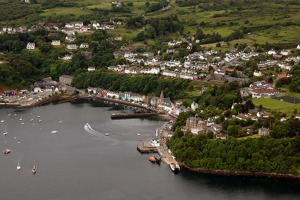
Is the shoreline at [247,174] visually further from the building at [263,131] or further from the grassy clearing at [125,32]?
the grassy clearing at [125,32]

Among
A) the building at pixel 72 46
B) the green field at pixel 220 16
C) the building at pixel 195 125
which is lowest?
the building at pixel 195 125

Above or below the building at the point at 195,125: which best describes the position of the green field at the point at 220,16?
above

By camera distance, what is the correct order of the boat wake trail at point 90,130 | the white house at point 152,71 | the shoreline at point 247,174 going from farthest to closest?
the white house at point 152,71
the boat wake trail at point 90,130
the shoreline at point 247,174

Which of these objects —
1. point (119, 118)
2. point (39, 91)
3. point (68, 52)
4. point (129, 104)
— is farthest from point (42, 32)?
point (119, 118)

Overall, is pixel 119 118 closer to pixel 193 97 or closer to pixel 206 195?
pixel 193 97

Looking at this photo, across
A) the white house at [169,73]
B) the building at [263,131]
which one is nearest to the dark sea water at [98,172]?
the building at [263,131]

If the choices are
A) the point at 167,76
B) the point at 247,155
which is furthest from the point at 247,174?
the point at 167,76
